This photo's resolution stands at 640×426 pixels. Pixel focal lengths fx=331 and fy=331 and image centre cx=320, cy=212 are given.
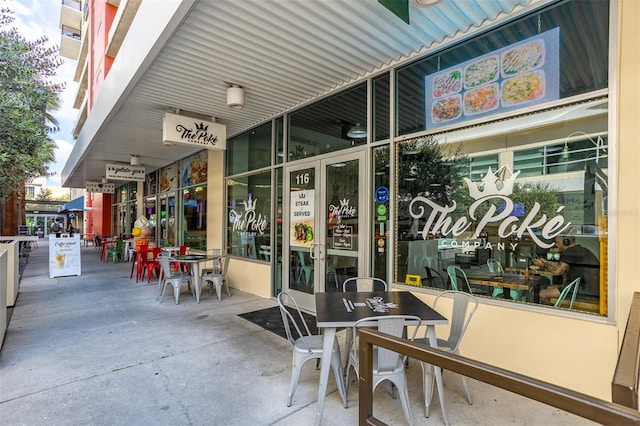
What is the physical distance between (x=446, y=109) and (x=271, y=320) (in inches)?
138

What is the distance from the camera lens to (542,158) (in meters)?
2.97

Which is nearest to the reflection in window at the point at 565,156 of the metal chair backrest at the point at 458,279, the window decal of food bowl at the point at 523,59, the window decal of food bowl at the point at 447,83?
A: the window decal of food bowl at the point at 523,59

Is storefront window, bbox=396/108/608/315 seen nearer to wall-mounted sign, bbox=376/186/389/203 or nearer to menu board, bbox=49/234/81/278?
wall-mounted sign, bbox=376/186/389/203

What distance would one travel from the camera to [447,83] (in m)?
3.64

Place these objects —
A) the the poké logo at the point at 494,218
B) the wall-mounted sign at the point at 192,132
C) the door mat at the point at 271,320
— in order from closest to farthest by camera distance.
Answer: the the poké logo at the point at 494,218 → the door mat at the point at 271,320 → the wall-mounted sign at the point at 192,132

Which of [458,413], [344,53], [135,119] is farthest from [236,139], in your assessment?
[458,413]

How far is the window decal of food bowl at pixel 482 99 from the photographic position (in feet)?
10.7

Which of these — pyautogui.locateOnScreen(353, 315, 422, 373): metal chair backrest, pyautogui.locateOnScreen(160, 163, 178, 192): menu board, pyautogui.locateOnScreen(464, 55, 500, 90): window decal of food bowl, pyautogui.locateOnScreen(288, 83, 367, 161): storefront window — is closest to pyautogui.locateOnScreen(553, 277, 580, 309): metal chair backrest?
pyautogui.locateOnScreen(353, 315, 422, 373): metal chair backrest

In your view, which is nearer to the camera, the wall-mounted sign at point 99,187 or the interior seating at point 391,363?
the interior seating at point 391,363

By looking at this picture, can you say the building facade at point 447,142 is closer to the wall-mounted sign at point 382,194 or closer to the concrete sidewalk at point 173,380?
the wall-mounted sign at point 382,194

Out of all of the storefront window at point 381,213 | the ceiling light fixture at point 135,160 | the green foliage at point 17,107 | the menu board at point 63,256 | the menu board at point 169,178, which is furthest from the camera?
the menu board at point 169,178

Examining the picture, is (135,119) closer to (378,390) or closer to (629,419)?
(378,390)

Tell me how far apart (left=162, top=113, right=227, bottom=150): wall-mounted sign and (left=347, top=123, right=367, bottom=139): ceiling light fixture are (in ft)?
8.03

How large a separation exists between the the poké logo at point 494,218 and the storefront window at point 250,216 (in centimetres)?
320
